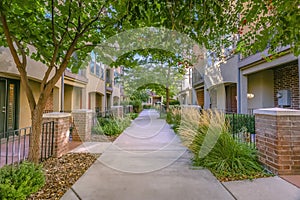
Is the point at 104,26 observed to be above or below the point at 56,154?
above

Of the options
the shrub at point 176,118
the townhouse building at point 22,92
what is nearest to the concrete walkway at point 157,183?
the townhouse building at point 22,92

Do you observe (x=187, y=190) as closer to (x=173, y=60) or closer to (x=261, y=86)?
(x=173, y=60)

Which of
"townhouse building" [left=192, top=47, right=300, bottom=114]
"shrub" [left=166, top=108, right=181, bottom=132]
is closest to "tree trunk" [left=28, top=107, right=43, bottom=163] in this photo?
"shrub" [left=166, top=108, right=181, bottom=132]

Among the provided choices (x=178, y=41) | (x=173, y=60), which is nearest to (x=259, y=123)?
(x=173, y=60)

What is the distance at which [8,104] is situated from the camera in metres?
6.87

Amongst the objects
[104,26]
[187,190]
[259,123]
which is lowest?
[187,190]

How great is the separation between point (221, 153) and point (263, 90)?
6.89 metres

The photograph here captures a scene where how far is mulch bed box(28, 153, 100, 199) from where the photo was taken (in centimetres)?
→ 307

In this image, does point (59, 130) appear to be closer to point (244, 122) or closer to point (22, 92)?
point (22, 92)

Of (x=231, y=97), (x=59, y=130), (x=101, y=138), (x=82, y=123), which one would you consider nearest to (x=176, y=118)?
(x=101, y=138)

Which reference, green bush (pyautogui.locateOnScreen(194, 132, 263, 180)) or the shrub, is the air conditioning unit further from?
green bush (pyautogui.locateOnScreen(194, 132, 263, 180))

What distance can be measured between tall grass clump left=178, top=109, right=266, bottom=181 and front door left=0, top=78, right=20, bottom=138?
5.76 meters

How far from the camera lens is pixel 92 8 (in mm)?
3832

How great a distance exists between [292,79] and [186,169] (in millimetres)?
6743
